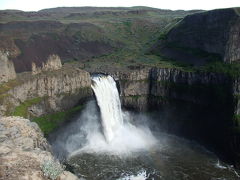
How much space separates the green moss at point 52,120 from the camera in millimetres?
58250

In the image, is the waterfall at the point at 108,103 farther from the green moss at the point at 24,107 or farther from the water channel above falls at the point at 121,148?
the green moss at the point at 24,107

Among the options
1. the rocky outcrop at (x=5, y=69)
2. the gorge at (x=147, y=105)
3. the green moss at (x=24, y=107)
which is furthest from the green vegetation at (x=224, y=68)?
the rocky outcrop at (x=5, y=69)

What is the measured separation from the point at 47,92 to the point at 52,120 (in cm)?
605

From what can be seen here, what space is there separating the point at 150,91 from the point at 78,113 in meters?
18.2

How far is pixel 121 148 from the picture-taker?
199ft

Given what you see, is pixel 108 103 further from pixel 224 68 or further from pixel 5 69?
pixel 224 68

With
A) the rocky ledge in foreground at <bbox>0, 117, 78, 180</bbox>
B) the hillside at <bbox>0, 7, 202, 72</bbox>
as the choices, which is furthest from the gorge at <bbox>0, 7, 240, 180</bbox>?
the rocky ledge in foreground at <bbox>0, 117, 78, 180</bbox>

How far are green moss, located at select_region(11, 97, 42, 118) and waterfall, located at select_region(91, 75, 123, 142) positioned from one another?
12.2 m

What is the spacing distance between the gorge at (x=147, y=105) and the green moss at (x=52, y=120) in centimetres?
19

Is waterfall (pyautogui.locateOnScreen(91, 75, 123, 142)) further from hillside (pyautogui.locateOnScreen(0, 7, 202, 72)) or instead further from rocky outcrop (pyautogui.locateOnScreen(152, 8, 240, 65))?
rocky outcrop (pyautogui.locateOnScreen(152, 8, 240, 65))

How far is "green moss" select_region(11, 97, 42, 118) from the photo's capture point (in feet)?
180

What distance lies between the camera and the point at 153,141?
65562 mm

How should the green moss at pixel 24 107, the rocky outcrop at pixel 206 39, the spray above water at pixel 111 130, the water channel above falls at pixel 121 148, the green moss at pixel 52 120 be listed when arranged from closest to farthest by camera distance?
the water channel above falls at pixel 121 148
the green moss at pixel 24 107
the green moss at pixel 52 120
the spray above water at pixel 111 130
the rocky outcrop at pixel 206 39

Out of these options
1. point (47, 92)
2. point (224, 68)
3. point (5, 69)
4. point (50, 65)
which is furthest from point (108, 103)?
point (224, 68)
